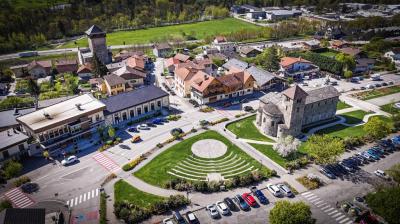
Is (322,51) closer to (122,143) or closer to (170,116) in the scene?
(170,116)

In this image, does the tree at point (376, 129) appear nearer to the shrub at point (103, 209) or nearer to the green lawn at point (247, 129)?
the green lawn at point (247, 129)

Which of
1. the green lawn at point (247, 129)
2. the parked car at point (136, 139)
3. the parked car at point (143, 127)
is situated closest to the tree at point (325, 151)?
the green lawn at point (247, 129)

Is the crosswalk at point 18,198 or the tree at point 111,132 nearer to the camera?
the crosswalk at point 18,198

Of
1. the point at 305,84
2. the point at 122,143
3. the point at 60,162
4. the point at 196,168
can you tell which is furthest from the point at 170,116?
the point at 305,84

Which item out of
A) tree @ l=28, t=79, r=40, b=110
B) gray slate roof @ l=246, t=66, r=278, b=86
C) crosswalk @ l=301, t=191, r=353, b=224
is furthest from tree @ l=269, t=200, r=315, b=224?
tree @ l=28, t=79, r=40, b=110

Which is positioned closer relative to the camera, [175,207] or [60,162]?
[175,207]

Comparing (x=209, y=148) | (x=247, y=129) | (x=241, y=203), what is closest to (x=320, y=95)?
(x=247, y=129)

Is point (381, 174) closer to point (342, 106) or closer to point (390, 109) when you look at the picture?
point (342, 106)
